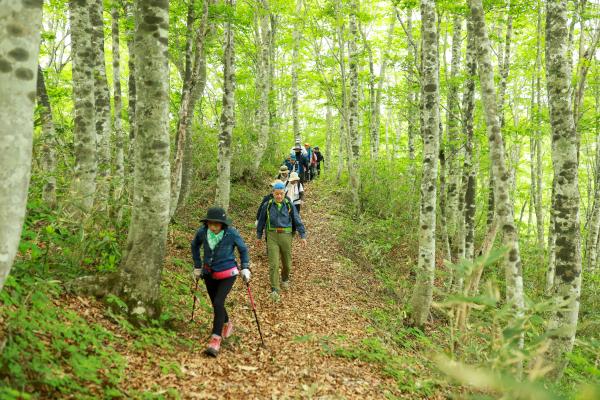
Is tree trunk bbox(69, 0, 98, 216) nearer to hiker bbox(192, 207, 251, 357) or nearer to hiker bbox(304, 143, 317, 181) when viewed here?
hiker bbox(192, 207, 251, 357)

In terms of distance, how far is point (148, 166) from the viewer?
539cm

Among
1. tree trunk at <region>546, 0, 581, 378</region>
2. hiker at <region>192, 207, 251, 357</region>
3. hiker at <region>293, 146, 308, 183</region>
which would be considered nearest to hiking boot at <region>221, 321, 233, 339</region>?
hiker at <region>192, 207, 251, 357</region>

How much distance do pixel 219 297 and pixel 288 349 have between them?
1518mm

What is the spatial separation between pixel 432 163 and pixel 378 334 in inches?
149

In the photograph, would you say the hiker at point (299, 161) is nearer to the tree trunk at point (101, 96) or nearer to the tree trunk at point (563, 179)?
the tree trunk at point (101, 96)

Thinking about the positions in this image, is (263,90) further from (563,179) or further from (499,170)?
(563,179)

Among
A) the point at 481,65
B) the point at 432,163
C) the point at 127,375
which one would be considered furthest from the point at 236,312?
the point at 481,65

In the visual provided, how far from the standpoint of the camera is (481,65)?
7.60m

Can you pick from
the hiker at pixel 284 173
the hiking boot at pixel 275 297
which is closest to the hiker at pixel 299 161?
the hiker at pixel 284 173

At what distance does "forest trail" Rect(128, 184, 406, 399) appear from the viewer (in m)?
4.79

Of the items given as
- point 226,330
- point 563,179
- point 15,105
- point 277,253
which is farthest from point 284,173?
point 15,105

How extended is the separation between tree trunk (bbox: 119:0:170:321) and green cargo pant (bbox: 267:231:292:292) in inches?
124

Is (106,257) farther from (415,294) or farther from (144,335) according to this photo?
(415,294)

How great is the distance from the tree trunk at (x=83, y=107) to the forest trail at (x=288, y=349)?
2.86 meters
